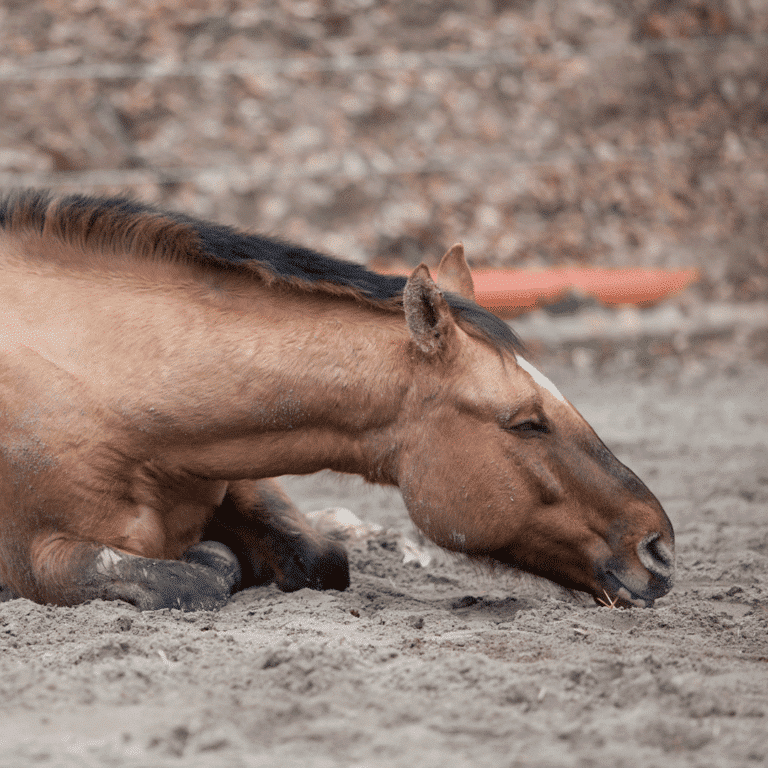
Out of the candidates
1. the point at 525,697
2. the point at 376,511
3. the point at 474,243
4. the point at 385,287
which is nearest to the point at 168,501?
the point at 385,287

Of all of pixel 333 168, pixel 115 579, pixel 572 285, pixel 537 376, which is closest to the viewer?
pixel 115 579

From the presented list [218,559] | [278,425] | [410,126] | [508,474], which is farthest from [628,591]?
[410,126]

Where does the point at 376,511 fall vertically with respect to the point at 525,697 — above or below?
below

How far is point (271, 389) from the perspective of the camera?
2449mm

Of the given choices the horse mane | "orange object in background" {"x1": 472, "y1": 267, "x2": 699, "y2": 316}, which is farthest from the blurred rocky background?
the horse mane

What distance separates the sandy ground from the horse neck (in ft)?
1.40

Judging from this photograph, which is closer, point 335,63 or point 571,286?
point 571,286

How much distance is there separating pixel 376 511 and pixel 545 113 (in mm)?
6571

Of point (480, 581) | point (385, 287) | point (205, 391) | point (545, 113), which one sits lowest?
point (480, 581)

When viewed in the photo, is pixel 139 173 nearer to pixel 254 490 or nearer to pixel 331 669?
pixel 254 490

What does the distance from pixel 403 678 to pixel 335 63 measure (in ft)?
27.5

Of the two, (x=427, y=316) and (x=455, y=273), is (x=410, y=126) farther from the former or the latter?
(x=427, y=316)

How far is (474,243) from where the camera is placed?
9.08 meters

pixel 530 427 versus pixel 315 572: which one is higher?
pixel 530 427
